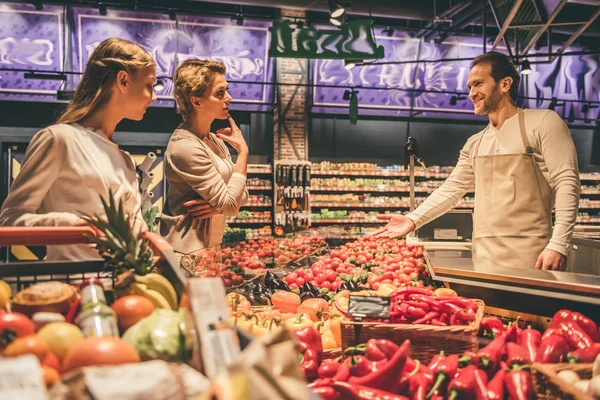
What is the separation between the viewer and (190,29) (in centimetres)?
910

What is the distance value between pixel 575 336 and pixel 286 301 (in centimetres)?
123

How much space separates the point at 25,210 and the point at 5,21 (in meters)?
8.41

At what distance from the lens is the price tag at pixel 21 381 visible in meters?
0.69

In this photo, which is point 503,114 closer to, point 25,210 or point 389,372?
point 389,372

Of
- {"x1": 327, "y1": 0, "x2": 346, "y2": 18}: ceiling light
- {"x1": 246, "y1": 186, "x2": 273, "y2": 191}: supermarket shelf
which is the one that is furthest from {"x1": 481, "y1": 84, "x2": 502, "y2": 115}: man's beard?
{"x1": 246, "y1": 186, "x2": 273, "y2": 191}: supermarket shelf

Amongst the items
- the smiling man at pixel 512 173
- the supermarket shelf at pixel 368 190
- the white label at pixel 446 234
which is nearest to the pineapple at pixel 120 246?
the smiling man at pixel 512 173

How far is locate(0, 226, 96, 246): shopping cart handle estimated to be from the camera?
1309mm

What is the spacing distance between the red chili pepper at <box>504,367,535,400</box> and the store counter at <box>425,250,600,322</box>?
2.29ft

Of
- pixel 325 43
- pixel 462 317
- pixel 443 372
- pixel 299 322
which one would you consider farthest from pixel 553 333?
pixel 325 43

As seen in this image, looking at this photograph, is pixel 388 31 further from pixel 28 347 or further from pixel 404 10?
pixel 28 347

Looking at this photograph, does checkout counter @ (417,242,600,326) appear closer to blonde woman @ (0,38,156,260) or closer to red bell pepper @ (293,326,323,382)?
red bell pepper @ (293,326,323,382)

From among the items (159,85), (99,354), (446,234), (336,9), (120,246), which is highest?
(336,9)

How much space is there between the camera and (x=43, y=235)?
1.33 m

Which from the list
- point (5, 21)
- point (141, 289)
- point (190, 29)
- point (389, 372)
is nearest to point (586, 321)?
point (389, 372)
